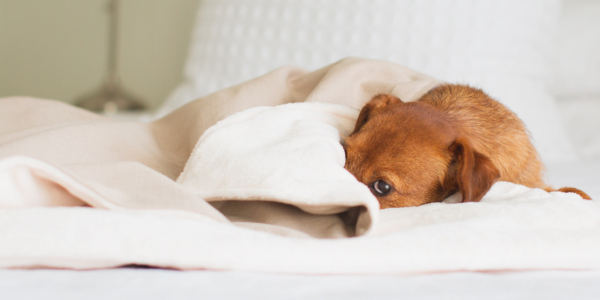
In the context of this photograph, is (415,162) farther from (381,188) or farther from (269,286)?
(269,286)

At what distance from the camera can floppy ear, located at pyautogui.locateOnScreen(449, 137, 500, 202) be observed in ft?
3.08

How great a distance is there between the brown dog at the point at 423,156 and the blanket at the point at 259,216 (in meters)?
0.07

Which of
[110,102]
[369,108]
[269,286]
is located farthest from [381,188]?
[110,102]

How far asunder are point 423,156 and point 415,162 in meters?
0.03

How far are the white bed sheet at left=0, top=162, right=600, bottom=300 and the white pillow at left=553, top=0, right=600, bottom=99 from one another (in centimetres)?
193

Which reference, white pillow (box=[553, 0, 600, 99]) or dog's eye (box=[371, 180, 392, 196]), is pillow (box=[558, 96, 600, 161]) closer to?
white pillow (box=[553, 0, 600, 99])

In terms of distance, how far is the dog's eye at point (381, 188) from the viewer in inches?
39.0

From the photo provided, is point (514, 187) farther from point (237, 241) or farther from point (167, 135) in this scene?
point (167, 135)

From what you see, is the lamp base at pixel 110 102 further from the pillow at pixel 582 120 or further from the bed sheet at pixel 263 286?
the bed sheet at pixel 263 286

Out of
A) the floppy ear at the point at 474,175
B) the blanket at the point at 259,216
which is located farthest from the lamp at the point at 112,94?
the floppy ear at the point at 474,175

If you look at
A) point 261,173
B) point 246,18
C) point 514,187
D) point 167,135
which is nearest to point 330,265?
point 261,173

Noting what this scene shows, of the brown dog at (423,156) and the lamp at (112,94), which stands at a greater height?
the lamp at (112,94)

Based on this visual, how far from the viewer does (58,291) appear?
1.83 feet

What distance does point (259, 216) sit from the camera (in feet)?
2.80
